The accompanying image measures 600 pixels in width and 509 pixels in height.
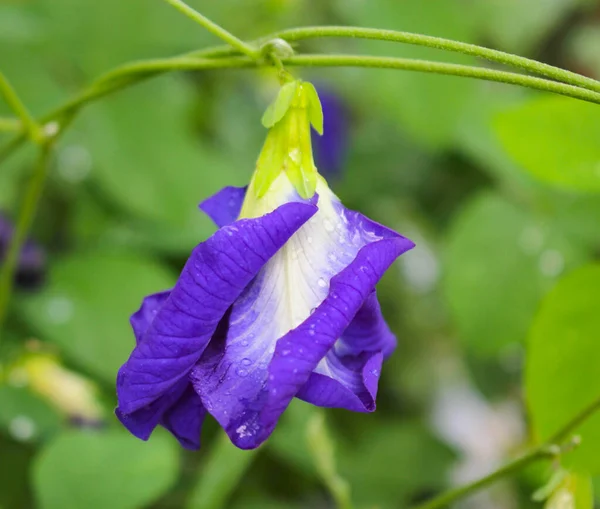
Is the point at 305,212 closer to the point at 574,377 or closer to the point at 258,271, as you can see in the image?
the point at 258,271

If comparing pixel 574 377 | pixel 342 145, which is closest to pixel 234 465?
pixel 574 377

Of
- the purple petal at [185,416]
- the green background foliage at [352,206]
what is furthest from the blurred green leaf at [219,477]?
the purple petal at [185,416]

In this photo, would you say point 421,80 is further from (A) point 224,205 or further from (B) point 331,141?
(A) point 224,205

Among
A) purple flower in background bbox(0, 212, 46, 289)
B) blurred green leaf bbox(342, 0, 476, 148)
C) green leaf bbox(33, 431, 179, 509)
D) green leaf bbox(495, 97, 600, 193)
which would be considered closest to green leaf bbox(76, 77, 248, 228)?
purple flower in background bbox(0, 212, 46, 289)

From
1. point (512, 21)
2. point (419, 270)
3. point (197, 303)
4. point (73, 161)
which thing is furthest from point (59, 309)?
point (512, 21)

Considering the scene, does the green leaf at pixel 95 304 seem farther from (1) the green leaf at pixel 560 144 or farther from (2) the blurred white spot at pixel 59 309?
(1) the green leaf at pixel 560 144
